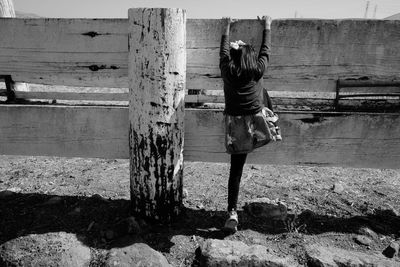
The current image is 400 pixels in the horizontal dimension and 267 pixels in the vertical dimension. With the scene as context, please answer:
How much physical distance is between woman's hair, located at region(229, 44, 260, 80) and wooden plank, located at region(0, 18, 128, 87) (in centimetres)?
101

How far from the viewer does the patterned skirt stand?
2904mm

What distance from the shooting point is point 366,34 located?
3.08m

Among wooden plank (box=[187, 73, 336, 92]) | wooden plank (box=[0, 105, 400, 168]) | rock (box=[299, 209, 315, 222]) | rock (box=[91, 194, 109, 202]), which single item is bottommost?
rock (box=[91, 194, 109, 202])

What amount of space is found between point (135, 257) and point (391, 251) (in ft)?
6.63

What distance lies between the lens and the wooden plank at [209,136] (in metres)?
3.24

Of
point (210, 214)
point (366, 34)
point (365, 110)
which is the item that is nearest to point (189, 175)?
point (210, 214)

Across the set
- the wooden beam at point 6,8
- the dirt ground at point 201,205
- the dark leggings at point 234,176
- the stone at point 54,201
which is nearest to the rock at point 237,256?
the dirt ground at point 201,205

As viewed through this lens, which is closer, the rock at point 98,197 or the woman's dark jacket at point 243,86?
the woman's dark jacket at point 243,86

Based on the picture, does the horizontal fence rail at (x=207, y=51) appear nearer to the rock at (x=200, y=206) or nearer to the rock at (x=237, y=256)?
the rock at (x=200, y=206)

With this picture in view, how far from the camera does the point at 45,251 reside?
279 centimetres

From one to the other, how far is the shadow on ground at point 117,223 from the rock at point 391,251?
31 centimetres

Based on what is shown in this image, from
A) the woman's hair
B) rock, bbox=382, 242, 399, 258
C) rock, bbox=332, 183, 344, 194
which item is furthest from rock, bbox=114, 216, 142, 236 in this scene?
rock, bbox=332, 183, 344, 194

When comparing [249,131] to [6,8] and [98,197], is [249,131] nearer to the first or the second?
[98,197]

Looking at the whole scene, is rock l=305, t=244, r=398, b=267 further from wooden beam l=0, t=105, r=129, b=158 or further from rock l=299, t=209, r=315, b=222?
→ wooden beam l=0, t=105, r=129, b=158
